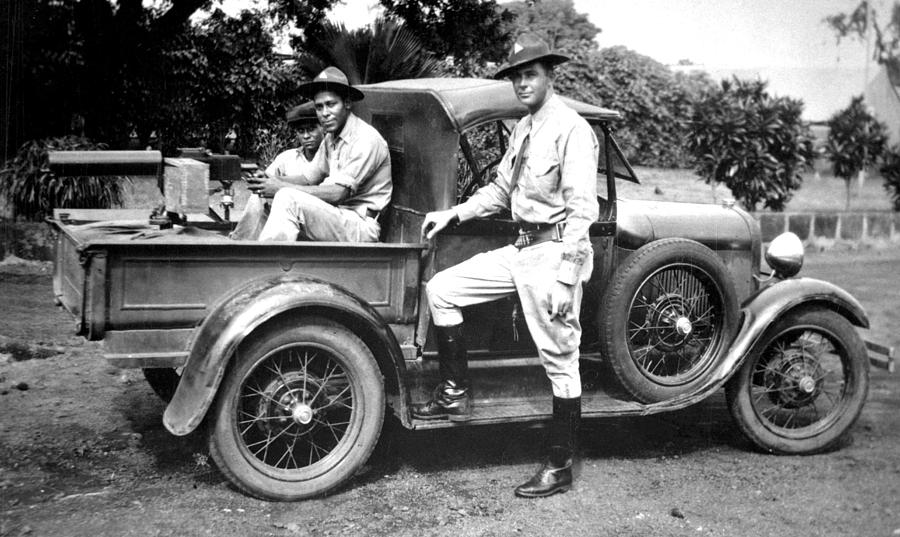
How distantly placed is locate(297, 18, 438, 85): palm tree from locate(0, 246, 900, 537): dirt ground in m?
4.81

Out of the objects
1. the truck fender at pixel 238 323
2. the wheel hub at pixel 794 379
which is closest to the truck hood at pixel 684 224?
the wheel hub at pixel 794 379

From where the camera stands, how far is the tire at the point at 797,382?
15.8 feet

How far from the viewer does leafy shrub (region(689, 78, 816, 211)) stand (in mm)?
13148

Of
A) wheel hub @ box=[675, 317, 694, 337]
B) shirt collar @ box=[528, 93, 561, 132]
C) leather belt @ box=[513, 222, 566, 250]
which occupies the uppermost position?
shirt collar @ box=[528, 93, 561, 132]

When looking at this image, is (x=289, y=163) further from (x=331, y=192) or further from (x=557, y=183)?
(x=557, y=183)

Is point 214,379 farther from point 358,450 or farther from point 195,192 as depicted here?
point 195,192

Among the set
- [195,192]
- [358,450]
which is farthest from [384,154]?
[358,450]

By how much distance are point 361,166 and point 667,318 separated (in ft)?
6.20

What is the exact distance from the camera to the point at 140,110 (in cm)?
1060

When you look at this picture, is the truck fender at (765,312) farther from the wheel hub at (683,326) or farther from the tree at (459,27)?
the tree at (459,27)

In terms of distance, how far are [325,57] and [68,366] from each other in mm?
5027

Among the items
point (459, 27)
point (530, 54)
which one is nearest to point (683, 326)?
point (530, 54)

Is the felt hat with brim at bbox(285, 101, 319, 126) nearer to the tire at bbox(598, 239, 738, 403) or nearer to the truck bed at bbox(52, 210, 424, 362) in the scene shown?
the truck bed at bbox(52, 210, 424, 362)

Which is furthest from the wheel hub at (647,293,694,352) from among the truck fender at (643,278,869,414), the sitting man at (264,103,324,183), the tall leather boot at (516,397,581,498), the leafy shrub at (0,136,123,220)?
the leafy shrub at (0,136,123,220)
